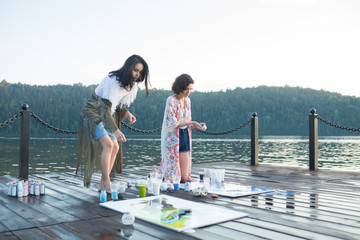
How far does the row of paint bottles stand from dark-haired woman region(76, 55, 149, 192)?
0.49 meters

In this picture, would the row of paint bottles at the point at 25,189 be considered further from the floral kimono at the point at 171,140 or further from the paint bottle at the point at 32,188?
the floral kimono at the point at 171,140

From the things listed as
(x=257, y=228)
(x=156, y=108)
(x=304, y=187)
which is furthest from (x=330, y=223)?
(x=156, y=108)

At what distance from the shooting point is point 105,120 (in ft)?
12.6

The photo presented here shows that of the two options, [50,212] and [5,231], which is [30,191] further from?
[5,231]

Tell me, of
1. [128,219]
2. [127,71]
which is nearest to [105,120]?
[127,71]

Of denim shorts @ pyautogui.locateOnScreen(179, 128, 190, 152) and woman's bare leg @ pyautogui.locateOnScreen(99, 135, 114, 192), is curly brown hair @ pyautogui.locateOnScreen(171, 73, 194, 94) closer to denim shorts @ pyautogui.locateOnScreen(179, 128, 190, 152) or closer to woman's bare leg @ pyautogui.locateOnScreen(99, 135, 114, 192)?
denim shorts @ pyautogui.locateOnScreen(179, 128, 190, 152)

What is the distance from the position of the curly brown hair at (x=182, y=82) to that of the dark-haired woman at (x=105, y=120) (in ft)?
2.63

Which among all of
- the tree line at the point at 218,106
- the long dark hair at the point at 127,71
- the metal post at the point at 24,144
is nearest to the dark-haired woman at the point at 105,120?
the long dark hair at the point at 127,71

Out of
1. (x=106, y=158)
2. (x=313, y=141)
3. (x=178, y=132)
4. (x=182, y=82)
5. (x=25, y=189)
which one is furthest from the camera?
(x=313, y=141)

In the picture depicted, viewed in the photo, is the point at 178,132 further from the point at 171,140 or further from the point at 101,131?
the point at 101,131

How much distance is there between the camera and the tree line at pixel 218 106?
62156 millimetres

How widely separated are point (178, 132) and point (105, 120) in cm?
128

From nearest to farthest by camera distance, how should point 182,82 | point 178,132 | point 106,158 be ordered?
point 106,158 → point 182,82 → point 178,132

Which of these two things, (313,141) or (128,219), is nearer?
(128,219)
